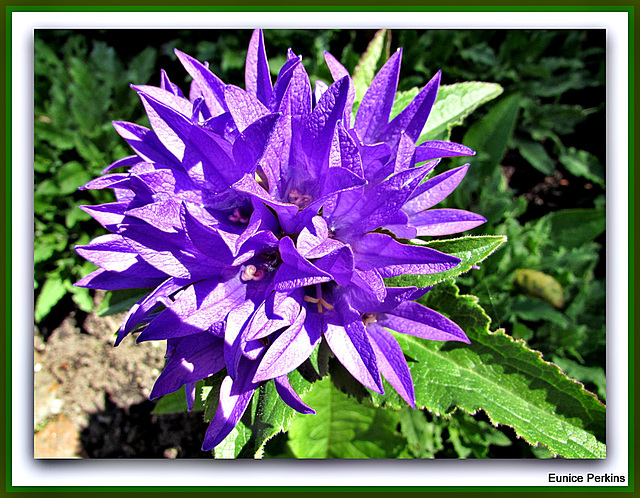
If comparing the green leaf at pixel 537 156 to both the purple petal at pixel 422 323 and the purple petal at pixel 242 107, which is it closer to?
the purple petal at pixel 422 323

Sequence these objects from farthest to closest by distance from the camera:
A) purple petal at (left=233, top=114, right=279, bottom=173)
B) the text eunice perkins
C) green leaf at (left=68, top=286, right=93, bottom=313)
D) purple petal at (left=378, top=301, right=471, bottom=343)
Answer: green leaf at (left=68, top=286, right=93, bottom=313) → the text eunice perkins → purple petal at (left=378, top=301, right=471, bottom=343) → purple petal at (left=233, top=114, right=279, bottom=173)

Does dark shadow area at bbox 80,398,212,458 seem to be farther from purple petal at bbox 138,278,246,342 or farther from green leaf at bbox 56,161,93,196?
purple petal at bbox 138,278,246,342

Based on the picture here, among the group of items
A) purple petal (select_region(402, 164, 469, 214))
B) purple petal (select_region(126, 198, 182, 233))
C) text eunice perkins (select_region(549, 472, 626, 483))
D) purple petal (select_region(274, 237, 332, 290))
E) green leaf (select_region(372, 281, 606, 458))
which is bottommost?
text eunice perkins (select_region(549, 472, 626, 483))

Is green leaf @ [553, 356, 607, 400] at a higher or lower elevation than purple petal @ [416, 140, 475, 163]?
lower

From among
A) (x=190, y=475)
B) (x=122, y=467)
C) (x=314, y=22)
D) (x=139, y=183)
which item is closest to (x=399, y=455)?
(x=190, y=475)

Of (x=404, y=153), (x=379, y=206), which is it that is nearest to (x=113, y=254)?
(x=379, y=206)

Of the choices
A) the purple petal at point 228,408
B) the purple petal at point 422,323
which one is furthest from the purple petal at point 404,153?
the purple petal at point 228,408

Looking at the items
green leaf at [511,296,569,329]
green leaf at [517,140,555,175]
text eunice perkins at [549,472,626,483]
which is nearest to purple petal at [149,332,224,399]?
text eunice perkins at [549,472,626,483]

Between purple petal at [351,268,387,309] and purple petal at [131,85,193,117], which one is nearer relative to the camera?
purple petal at [351,268,387,309]
